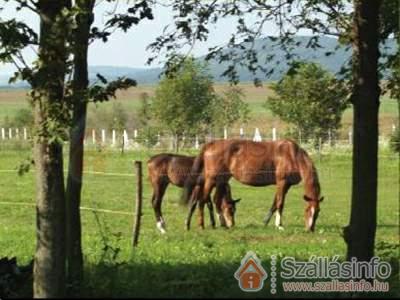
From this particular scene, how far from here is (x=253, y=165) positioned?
17.4 meters

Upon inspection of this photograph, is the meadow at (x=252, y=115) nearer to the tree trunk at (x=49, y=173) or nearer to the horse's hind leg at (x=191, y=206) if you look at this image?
the horse's hind leg at (x=191, y=206)

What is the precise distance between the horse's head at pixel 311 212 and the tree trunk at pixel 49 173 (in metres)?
9.77

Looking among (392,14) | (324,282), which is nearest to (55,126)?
(324,282)

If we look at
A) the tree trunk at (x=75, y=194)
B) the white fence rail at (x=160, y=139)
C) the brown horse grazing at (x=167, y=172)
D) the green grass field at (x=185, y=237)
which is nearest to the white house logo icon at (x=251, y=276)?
the green grass field at (x=185, y=237)

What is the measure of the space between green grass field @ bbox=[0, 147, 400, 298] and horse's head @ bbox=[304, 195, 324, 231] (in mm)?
205

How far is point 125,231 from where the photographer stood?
15344 millimetres

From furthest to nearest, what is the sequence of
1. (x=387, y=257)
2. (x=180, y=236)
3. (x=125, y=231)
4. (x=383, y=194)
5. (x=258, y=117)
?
(x=258, y=117), (x=383, y=194), (x=125, y=231), (x=180, y=236), (x=387, y=257)

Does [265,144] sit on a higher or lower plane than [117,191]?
higher

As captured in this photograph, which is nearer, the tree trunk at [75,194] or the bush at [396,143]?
the tree trunk at [75,194]

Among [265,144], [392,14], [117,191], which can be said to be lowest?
[117,191]

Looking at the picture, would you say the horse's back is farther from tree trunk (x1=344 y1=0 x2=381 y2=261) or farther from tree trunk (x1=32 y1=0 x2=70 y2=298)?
tree trunk (x1=32 y1=0 x2=70 y2=298)

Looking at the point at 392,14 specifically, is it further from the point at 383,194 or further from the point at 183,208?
the point at 383,194

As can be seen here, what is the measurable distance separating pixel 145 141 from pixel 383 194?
58.4ft

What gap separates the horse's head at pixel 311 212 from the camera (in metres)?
15.3
